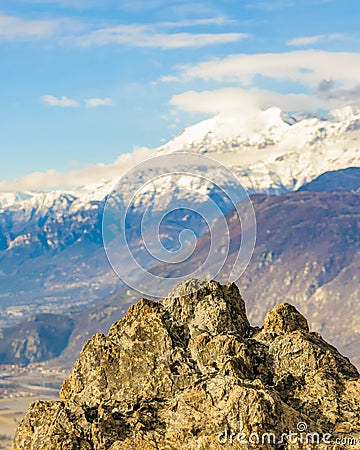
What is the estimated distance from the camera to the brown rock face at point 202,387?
2020cm

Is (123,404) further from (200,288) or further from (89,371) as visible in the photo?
(200,288)

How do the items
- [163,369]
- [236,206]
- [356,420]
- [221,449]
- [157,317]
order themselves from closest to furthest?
1. [221,449]
2. [356,420]
3. [163,369]
4. [157,317]
5. [236,206]

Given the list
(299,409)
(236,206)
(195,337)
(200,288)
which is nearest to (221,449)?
(299,409)

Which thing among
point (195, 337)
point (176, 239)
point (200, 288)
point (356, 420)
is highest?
point (176, 239)

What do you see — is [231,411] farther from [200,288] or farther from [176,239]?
[176,239]

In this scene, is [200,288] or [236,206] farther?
[236,206]

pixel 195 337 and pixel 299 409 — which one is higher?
pixel 195 337

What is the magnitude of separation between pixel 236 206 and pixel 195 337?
19.7 ft

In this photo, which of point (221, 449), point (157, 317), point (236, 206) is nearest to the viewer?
point (221, 449)

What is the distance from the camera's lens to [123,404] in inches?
919

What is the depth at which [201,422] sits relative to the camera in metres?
20.5

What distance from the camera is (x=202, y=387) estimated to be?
2127cm

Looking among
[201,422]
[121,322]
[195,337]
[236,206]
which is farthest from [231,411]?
[236,206]

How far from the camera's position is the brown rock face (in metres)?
20.2
